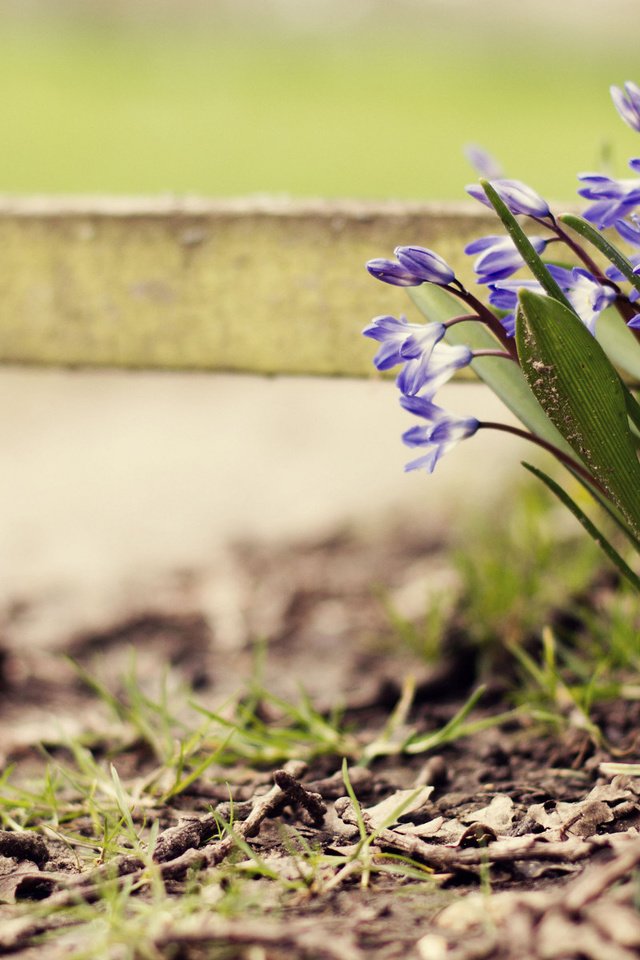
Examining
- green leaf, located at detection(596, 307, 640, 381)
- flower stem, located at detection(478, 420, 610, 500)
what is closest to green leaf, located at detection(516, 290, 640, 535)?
flower stem, located at detection(478, 420, 610, 500)

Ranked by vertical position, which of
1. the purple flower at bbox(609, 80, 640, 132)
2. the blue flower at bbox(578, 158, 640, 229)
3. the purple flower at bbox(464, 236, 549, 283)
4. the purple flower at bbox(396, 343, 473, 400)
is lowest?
the purple flower at bbox(396, 343, 473, 400)

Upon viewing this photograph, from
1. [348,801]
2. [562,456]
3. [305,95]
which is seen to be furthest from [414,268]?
[305,95]

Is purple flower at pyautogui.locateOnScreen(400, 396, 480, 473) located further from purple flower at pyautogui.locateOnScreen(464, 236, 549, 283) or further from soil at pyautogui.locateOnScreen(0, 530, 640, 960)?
soil at pyautogui.locateOnScreen(0, 530, 640, 960)

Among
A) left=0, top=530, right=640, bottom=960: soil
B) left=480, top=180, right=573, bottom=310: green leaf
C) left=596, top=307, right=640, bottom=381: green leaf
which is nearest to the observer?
left=0, top=530, right=640, bottom=960: soil

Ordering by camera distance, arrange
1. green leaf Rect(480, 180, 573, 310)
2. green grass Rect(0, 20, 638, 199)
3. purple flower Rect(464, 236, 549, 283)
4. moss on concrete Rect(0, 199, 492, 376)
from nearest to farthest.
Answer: green leaf Rect(480, 180, 573, 310) < purple flower Rect(464, 236, 549, 283) < moss on concrete Rect(0, 199, 492, 376) < green grass Rect(0, 20, 638, 199)

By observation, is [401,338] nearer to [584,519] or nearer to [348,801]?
[584,519]

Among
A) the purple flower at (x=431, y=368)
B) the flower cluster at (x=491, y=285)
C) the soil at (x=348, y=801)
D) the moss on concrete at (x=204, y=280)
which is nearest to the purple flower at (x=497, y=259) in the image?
the flower cluster at (x=491, y=285)

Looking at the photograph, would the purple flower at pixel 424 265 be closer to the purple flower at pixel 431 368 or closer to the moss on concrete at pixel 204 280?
the purple flower at pixel 431 368
